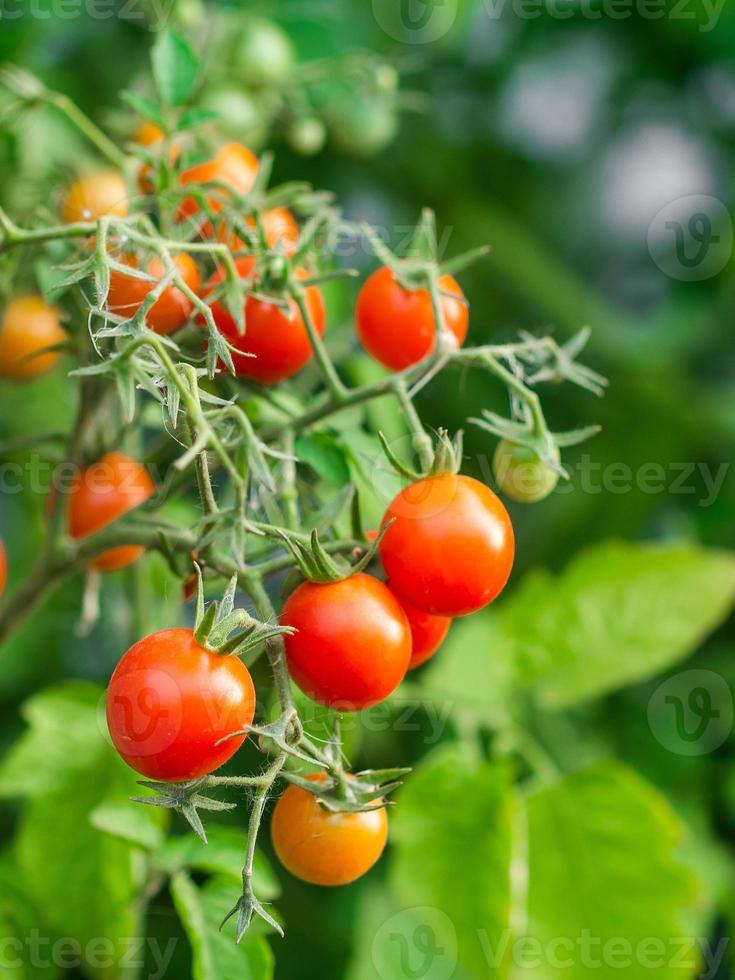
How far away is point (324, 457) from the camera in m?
0.66

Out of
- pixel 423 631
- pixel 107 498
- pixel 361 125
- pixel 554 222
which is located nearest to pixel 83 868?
pixel 107 498

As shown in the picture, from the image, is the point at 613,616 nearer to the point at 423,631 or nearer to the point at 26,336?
the point at 423,631

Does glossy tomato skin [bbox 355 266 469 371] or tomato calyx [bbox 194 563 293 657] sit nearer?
tomato calyx [bbox 194 563 293 657]

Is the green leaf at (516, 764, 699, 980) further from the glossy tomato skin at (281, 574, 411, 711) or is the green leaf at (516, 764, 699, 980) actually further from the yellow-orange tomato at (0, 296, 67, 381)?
the yellow-orange tomato at (0, 296, 67, 381)

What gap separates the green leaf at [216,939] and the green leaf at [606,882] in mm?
288

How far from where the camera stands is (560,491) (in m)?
1.46

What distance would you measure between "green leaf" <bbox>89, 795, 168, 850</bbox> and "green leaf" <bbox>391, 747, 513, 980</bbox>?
0.20 meters

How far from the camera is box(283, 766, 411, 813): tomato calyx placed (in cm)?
52

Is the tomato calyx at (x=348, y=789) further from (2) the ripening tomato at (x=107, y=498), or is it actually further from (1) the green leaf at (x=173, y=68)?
(1) the green leaf at (x=173, y=68)

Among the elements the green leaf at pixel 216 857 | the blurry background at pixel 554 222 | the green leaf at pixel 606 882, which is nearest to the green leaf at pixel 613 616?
the green leaf at pixel 606 882

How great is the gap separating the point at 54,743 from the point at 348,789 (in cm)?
44

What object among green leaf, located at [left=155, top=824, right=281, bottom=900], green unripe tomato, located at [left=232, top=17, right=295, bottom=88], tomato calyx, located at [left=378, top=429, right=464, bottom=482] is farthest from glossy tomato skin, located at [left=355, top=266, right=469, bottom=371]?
green unripe tomato, located at [left=232, top=17, right=295, bottom=88]

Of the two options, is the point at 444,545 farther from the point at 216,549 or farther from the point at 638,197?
the point at 638,197

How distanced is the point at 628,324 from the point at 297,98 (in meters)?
0.72
